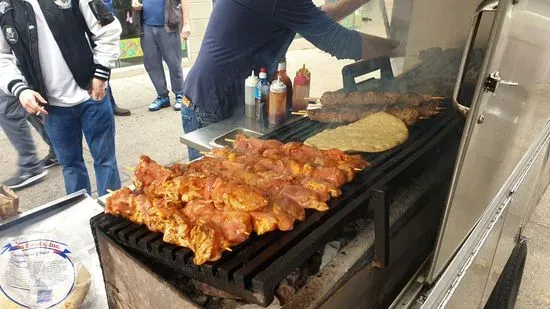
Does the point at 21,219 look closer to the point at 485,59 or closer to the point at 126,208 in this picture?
the point at 126,208

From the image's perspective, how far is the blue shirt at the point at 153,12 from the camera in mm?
7398

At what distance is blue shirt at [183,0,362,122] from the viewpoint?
350 cm

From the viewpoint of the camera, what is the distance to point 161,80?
8008 mm

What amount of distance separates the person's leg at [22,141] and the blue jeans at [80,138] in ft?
4.68

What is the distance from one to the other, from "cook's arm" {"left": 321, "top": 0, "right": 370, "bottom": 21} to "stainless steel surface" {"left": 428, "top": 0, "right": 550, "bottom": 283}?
2.14 meters

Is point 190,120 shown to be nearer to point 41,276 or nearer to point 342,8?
point 342,8

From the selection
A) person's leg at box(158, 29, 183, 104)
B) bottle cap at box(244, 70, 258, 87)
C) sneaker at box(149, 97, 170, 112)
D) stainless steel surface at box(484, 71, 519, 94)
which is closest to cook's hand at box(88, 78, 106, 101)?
bottle cap at box(244, 70, 258, 87)

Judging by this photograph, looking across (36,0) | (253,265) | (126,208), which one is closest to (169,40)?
(36,0)

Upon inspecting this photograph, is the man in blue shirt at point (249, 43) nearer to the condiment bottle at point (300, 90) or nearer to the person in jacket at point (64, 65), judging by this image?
the condiment bottle at point (300, 90)

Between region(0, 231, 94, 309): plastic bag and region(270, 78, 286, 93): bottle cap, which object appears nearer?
region(0, 231, 94, 309): plastic bag

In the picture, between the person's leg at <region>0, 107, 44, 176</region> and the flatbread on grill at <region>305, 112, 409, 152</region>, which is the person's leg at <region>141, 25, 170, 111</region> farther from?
the flatbread on grill at <region>305, 112, 409, 152</region>

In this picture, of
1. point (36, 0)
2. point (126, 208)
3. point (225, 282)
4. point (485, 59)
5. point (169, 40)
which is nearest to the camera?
point (485, 59)

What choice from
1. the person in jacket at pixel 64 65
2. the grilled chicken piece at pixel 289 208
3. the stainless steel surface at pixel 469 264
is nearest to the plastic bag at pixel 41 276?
the grilled chicken piece at pixel 289 208

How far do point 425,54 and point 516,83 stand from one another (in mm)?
3236
